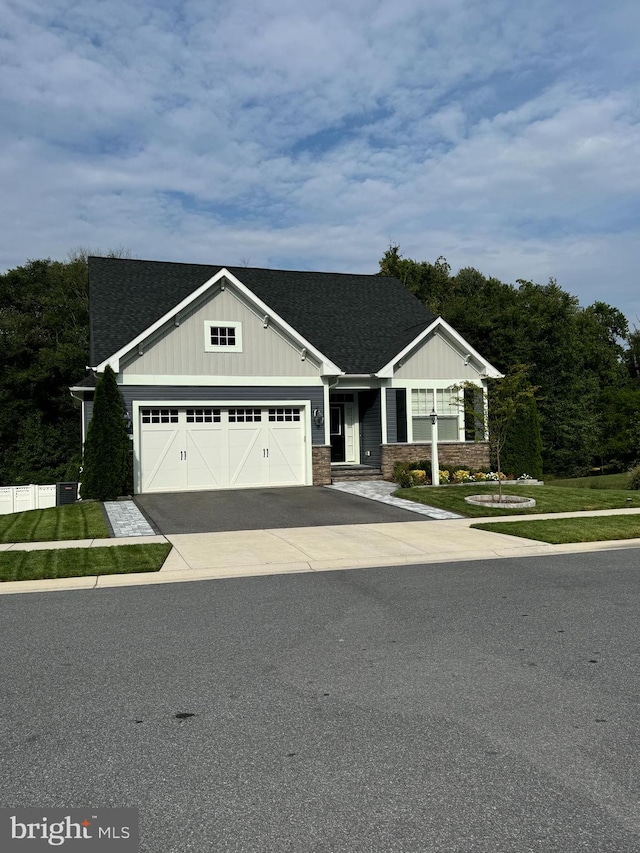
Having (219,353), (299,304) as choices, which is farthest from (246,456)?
(299,304)

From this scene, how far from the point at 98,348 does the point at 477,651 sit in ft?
58.7

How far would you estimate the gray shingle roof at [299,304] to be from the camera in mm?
23250

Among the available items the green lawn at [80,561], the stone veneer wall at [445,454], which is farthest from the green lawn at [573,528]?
the stone veneer wall at [445,454]

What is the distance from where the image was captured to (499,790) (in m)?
3.75

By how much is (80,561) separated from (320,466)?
483 inches

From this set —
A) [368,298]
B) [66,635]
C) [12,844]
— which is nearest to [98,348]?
[368,298]

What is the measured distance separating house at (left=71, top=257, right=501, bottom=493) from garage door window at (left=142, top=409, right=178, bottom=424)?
0.03 metres

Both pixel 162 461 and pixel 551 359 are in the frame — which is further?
pixel 551 359

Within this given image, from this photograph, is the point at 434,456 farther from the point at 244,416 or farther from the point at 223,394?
the point at 223,394

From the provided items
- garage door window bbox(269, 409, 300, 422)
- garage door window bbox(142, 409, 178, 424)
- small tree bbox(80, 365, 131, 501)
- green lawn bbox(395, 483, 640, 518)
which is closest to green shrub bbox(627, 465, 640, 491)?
green lawn bbox(395, 483, 640, 518)

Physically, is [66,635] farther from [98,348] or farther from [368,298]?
[368,298]

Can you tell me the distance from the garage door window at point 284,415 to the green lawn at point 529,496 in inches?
192

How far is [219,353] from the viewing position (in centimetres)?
2175

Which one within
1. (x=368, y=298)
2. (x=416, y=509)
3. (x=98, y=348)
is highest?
(x=368, y=298)
